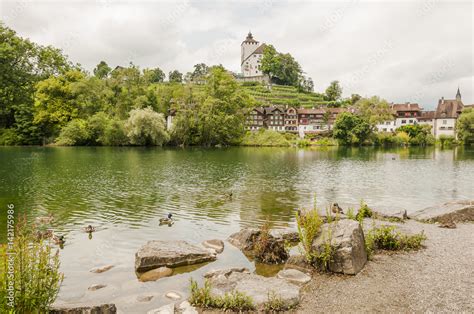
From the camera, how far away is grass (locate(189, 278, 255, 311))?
9477 millimetres

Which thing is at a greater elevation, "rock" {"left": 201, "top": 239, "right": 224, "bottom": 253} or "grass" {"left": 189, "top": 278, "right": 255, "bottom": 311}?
"grass" {"left": 189, "top": 278, "right": 255, "bottom": 311}

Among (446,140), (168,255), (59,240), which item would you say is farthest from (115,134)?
(446,140)

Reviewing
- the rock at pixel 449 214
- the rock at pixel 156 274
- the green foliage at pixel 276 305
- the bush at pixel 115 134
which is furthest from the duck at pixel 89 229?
the bush at pixel 115 134

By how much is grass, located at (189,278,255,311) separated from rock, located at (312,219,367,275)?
359 centimetres

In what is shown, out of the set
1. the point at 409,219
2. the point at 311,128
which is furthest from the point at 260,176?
the point at 311,128

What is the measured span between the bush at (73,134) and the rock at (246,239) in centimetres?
8328

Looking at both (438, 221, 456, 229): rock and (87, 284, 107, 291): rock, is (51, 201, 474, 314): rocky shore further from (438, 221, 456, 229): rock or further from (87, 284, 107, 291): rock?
(87, 284, 107, 291): rock

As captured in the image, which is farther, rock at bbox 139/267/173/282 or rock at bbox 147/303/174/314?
rock at bbox 139/267/173/282

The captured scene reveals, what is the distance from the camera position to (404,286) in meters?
10.4

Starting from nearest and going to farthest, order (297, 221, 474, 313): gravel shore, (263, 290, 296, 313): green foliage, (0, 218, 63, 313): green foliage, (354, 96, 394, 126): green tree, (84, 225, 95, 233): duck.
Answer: (0, 218, 63, 313): green foliage → (297, 221, 474, 313): gravel shore → (263, 290, 296, 313): green foliage → (84, 225, 95, 233): duck → (354, 96, 394, 126): green tree

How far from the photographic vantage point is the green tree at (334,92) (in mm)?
188375

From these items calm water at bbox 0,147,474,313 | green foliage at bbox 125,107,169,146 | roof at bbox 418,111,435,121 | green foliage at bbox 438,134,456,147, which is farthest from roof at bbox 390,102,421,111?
calm water at bbox 0,147,474,313

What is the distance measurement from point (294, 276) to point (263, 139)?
100287mm

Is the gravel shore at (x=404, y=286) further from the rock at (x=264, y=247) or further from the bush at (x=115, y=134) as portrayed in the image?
the bush at (x=115, y=134)
